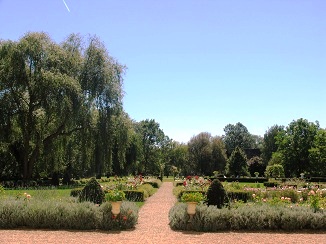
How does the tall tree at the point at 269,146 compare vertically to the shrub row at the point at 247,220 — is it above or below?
above

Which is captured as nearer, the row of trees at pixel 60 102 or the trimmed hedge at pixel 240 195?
the trimmed hedge at pixel 240 195

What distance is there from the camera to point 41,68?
26.2 metres

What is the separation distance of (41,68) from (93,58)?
11.8 feet

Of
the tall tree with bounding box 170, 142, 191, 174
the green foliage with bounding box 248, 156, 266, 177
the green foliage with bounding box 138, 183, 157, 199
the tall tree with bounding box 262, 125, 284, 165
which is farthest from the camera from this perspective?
the tall tree with bounding box 170, 142, 191, 174

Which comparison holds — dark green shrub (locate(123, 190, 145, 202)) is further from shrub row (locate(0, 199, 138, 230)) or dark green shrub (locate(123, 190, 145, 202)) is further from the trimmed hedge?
shrub row (locate(0, 199, 138, 230))

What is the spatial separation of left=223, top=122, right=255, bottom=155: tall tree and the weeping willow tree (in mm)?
65936

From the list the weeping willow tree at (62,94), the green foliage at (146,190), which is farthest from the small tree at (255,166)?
the green foliage at (146,190)

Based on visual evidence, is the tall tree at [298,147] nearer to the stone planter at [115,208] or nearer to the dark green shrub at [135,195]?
the dark green shrub at [135,195]

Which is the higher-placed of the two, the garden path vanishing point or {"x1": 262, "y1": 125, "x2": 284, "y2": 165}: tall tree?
{"x1": 262, "y1": 125, "x2": 284, "y2": 165}: tall tree

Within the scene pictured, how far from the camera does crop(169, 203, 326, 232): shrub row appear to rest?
990 centimetres

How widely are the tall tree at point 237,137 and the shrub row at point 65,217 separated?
81.0m

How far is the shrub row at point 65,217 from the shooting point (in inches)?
393

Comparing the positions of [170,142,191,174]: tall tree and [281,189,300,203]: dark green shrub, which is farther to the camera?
[170,142,191,174]: tall tree

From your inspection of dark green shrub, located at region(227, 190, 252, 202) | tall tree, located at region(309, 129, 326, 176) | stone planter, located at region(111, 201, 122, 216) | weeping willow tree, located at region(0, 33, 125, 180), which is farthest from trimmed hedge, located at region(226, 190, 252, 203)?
tall tree, located at region(309, 129, 326, 176)
